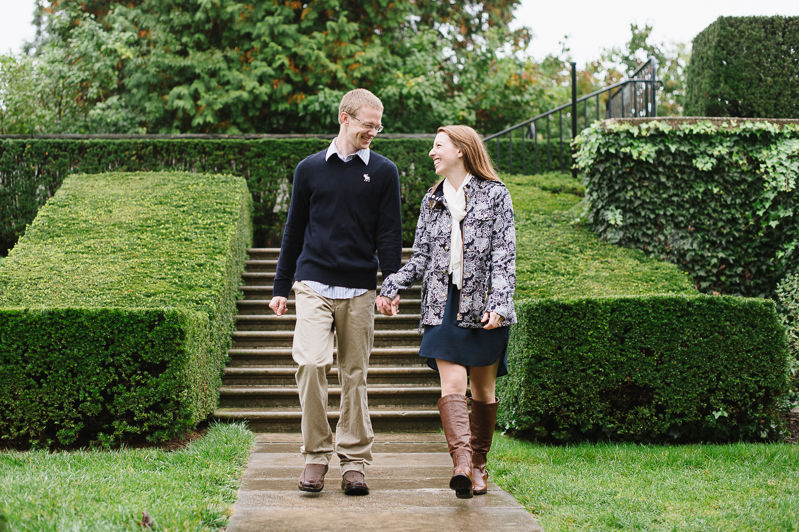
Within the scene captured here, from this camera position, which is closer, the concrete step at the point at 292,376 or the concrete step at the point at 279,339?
the concrete step at the point at 292,376

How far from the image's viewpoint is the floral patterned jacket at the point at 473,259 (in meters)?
3.46

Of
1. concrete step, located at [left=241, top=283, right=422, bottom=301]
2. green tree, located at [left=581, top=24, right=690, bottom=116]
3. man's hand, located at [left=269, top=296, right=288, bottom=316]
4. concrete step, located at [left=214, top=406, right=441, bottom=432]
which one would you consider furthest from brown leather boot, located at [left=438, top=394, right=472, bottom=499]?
green tree, located at [left=581, top=24, right=690, bottom=116]

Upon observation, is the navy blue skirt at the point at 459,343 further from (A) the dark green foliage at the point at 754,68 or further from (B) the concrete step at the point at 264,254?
(A) the dark green foliage at the point at 754,68

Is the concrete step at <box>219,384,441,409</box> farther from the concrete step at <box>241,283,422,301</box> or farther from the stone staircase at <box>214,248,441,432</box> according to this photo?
the concrete step at <box>241,283,422,301</box>

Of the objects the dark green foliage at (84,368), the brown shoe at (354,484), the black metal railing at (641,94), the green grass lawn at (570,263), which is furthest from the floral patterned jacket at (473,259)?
the black metal railing at (641,94)

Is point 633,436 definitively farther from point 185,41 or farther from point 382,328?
point 185,41

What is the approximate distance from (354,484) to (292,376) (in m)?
2.93

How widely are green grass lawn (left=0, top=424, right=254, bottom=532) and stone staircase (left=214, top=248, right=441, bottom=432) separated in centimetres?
121

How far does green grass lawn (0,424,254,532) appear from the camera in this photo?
2.70 metres

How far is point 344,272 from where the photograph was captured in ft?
11.5

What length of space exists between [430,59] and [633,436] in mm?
9930

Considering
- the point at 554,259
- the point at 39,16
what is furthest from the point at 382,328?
the point at 39,16

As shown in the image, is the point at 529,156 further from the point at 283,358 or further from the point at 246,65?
the point at 283,358

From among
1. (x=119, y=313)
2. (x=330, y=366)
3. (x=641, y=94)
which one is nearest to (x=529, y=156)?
(x=641, y=94)
